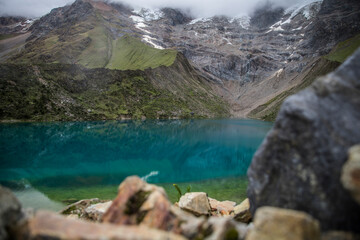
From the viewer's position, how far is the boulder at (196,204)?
1395 cm

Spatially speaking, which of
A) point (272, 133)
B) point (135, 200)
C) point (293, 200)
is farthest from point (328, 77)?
point (135, 200)

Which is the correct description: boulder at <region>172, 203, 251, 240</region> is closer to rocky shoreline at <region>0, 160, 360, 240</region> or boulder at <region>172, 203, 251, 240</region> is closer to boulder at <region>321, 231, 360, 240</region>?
rocky shoreline at <region>0, 160, 360, 240</region>

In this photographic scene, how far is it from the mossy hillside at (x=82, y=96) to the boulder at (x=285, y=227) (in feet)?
396

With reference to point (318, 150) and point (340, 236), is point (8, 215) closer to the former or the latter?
point (340, 236)

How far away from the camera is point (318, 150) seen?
254 inches

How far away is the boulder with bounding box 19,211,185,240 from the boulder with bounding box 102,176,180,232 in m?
1.10

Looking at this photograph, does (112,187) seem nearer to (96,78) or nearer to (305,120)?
(305,120)

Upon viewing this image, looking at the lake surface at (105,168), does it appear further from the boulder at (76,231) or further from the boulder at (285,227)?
the boulder at (285,227)

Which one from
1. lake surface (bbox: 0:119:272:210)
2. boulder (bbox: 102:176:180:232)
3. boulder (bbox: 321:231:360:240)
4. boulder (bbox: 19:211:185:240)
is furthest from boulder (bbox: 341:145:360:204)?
lake surface (bbox: 0:119:272:210)

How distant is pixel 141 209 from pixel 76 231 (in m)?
2.15

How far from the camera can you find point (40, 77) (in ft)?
392

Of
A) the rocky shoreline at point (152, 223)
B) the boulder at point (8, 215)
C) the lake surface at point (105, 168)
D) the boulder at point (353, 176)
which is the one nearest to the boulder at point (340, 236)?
the rocky shoreline at point (152, 223)

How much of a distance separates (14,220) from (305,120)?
995cm

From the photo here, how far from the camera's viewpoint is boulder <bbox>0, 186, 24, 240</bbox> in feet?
17.8
